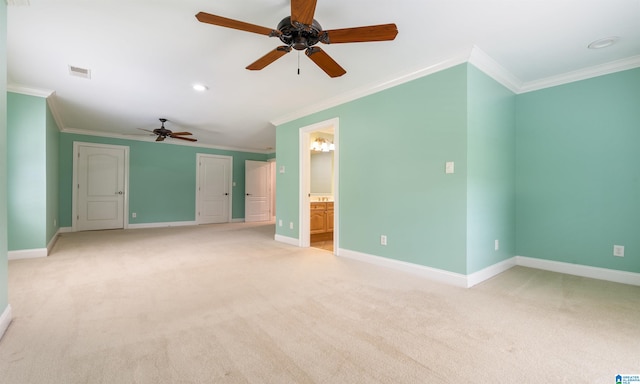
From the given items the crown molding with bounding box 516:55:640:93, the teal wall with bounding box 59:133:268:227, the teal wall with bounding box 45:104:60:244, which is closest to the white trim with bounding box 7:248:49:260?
the teal wall with bounding box 45:104:60:244

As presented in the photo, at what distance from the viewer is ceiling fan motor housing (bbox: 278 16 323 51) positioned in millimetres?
1911

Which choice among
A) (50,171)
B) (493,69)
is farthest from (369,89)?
(50,171)

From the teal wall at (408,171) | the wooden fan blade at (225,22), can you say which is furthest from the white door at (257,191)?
the wooden fan blade at (225,22)

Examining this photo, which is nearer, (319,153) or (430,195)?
(430,195)

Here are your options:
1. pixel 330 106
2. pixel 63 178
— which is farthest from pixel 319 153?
pixel 63 178

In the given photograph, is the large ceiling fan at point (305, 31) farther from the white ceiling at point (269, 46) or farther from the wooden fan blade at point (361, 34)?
the white ceiling at point (269, 46)

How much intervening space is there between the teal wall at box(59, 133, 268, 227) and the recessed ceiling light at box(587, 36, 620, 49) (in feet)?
26.5

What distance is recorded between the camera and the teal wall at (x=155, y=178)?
20.5ft

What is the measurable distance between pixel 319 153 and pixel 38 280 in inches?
213

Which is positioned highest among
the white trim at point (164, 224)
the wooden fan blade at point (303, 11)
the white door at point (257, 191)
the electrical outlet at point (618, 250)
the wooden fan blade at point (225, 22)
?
the wooden fan blade at point (303, 11)

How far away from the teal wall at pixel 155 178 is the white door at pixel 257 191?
47.1 inches

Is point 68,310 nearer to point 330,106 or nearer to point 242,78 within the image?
point 242,78

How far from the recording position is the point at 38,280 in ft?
9.50

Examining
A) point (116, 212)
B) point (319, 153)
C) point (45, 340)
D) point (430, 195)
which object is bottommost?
point (45, 340)
